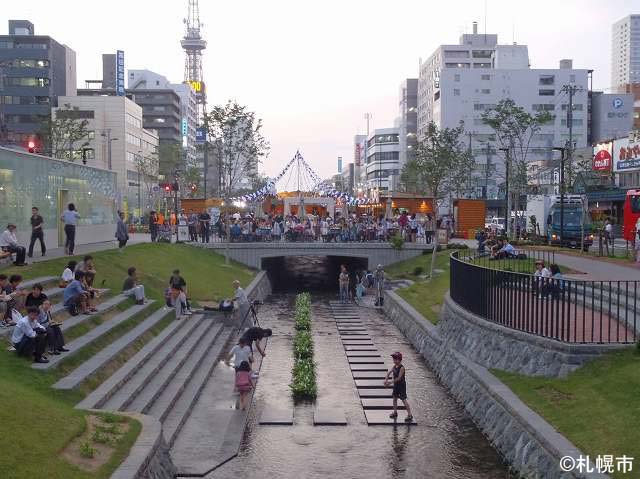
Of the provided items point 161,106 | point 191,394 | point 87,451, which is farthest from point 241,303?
point 161,106

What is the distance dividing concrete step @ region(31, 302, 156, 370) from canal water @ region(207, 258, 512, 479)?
4.14 m

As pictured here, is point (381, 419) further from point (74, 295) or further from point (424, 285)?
point (424, 285)

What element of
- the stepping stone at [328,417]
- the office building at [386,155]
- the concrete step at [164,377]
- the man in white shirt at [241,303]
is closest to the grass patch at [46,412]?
the concrete step at [164,377]

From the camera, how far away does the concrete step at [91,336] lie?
45.2 feet

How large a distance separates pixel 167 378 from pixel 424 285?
2073 cm

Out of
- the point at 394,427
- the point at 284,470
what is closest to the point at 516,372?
the point at 394,427

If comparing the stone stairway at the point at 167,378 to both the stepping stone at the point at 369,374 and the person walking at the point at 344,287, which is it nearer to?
the stepping stone at the point at 369,374

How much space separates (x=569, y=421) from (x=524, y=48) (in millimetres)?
115203

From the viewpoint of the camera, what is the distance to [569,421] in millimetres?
11844

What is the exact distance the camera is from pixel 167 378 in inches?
656

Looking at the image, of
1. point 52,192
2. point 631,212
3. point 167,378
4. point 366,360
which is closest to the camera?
point 167,378

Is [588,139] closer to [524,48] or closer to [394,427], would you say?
[524,48]

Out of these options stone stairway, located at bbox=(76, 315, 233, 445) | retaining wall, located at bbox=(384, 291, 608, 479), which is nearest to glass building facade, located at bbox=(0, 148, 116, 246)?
stone stairway, located at bbox=(76, 315, 233, 445)

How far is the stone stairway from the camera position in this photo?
45.3ft
